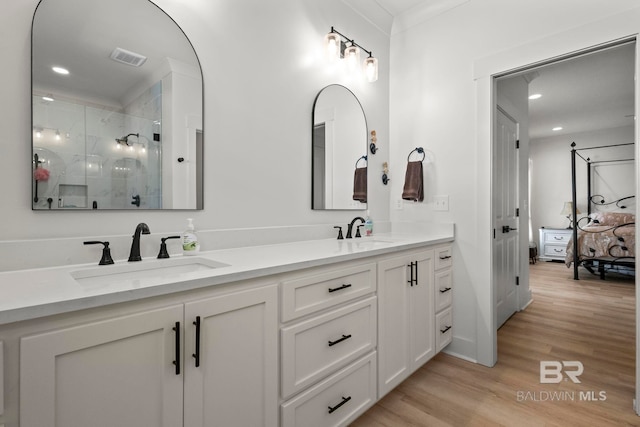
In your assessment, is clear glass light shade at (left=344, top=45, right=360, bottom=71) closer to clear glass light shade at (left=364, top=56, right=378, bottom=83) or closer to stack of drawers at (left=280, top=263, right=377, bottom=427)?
clear glass light shade at (left=364, top=56, right=378, bottom=83)

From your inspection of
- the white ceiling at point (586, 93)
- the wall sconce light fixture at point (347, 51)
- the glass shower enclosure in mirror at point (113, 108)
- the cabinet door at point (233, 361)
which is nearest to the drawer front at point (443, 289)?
the cabinet door at point (233, 361)

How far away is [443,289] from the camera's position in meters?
2.31

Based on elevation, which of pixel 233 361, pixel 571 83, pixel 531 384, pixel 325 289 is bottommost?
pixel 531 384

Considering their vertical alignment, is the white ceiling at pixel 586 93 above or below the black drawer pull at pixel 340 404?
above

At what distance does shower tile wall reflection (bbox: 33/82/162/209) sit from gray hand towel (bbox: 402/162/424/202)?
5.94 ft

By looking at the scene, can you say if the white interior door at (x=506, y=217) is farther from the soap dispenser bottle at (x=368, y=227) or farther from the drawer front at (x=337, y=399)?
the drawer front at (x=337, y=399)

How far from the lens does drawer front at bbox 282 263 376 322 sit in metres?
1.25

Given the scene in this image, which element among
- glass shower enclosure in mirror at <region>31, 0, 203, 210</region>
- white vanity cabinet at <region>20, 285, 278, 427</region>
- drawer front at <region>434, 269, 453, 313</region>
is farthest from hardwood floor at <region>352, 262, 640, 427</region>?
glass shower enclosure in mirror at <region>31, 0, 203, 210</region>

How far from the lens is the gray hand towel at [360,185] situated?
2.50 metres

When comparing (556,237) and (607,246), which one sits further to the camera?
(556,237)

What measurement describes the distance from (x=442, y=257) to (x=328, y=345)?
1.26 metres

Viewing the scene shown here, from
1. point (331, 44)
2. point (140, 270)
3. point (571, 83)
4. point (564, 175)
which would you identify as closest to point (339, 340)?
point (140, 270)

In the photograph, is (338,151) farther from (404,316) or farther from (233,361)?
(233,361)

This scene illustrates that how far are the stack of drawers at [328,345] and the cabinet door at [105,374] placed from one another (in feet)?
1.40
